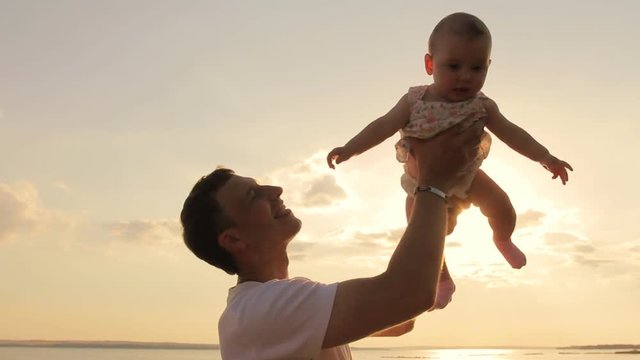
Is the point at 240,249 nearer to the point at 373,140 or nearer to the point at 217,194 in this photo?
the point at 217,194

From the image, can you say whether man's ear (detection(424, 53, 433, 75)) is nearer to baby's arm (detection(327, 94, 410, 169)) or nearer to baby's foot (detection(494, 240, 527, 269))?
baby's arm (detection(327, 94, 410, 169))

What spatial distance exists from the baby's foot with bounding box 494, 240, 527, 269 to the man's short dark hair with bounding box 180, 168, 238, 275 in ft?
6.16

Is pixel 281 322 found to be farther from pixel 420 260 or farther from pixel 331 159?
pixel 331 159

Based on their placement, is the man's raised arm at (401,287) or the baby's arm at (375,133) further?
the baby's arm at (375,133)

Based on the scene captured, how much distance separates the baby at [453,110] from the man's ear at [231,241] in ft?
2.33

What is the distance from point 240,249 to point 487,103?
1.63 metres

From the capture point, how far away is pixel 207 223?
4.46 meters

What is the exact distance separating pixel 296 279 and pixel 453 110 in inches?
51.2

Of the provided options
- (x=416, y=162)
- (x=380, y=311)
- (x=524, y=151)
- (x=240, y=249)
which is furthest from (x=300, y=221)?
(x=524, y=151)

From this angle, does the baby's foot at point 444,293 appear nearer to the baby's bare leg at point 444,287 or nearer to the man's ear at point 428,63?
the baby's bare leg at point 444,287

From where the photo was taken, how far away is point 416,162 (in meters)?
4.54

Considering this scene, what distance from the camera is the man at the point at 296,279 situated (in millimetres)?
3639

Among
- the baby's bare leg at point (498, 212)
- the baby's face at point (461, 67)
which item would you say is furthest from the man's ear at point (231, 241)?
the baby's bare leg at point (498, 212)

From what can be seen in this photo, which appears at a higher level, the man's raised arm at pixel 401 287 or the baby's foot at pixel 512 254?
the baby's foot at pixel 512 254
